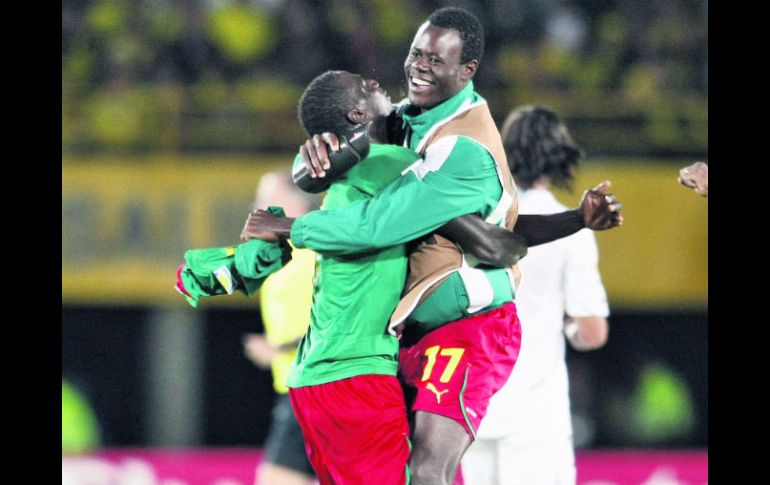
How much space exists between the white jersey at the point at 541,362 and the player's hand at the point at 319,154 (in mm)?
1395

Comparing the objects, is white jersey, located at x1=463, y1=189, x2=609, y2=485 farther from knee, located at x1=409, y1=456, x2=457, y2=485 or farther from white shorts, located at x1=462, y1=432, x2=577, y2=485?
knee, located at x1=409, y1=456, x2=457, y2=485

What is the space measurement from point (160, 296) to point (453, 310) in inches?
277

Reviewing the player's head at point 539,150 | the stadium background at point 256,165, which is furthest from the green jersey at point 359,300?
the stadium background at point 256,165

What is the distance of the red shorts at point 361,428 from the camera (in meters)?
3.84

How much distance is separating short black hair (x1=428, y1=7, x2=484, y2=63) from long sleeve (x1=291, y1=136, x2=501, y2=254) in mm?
340

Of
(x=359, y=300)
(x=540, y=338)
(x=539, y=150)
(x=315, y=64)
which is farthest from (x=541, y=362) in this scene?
(x=315, y=64)

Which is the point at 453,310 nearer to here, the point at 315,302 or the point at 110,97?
the point at 315,302

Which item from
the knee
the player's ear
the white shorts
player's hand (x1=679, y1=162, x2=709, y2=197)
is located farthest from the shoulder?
the white shorts

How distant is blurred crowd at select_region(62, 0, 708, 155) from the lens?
10.6m

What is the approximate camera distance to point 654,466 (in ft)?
26.3

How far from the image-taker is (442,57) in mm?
4023

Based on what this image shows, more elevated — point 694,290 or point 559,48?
point 559,48
